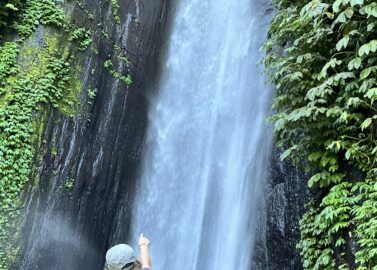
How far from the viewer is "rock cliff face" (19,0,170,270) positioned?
891 cm

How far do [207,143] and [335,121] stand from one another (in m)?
7.09

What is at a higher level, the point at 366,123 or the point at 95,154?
the point at 366,123

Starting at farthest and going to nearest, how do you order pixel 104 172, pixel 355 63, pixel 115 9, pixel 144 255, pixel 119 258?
1. pixel 115 9
2. pixel 104 172
3. pixel 355 63
4. pixel 144 255
5. pixel 119 258

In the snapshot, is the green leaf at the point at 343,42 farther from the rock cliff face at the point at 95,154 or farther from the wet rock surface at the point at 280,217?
the rock cliff face at the point at 95,154

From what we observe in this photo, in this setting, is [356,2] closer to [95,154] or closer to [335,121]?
[335,121]

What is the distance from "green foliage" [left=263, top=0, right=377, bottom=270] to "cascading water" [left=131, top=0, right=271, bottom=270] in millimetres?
3798

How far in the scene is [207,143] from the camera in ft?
40.9

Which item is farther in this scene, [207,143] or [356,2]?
[207,143]

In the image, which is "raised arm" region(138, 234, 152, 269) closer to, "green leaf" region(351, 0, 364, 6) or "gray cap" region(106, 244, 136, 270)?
"gray cap" region(106, 244, 136, 270)

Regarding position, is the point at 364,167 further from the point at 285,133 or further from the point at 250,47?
the point at 250,47

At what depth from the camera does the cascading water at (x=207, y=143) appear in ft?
35.0

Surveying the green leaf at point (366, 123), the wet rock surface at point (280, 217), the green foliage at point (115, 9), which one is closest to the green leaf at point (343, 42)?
the green leaf at point (366, 123)

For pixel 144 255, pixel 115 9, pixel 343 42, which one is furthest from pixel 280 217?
pixel 115 9

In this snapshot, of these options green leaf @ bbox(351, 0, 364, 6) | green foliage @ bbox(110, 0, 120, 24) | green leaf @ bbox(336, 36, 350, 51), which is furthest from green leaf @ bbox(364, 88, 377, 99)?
green foliage @ bbox(110, 0, 120, 24)
